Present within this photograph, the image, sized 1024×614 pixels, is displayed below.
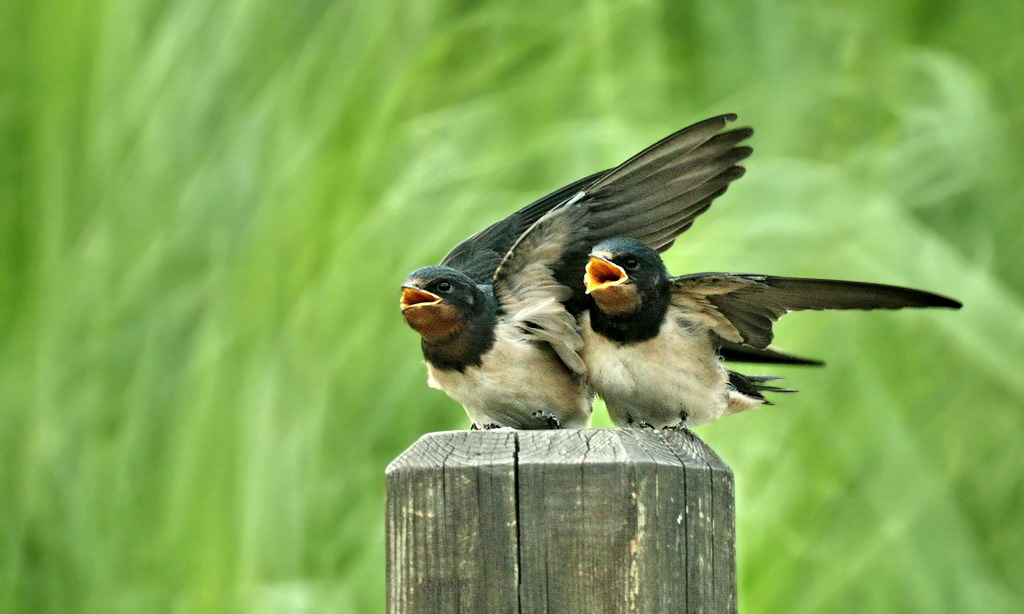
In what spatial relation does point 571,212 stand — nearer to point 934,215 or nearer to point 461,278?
point 461,278

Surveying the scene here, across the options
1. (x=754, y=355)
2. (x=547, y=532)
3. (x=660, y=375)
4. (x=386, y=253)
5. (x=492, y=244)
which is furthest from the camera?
(x=386, y=253)

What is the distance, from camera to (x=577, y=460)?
4.56ft

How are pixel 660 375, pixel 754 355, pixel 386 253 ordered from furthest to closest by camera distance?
pixel 386 253
pixel 754 355
pixel 660 375

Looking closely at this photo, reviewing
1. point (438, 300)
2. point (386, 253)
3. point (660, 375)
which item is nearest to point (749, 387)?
point (660, 375)

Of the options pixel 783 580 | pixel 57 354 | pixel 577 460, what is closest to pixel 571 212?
pixel 577 460

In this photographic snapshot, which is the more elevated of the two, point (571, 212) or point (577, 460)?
point (571, 212)

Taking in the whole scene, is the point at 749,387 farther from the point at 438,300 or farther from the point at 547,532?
the point at 547,532

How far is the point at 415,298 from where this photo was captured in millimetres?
2479

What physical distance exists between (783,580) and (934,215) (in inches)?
46.0

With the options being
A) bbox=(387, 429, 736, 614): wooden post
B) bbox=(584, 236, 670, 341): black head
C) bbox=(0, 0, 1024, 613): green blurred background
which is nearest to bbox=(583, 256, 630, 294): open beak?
bbox=(584, 236, 670, 341): black head

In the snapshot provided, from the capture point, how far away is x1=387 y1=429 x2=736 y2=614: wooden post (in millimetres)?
1363

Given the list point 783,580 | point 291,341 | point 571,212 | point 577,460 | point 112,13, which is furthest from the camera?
point 112,13

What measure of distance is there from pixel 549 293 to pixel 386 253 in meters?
1.04

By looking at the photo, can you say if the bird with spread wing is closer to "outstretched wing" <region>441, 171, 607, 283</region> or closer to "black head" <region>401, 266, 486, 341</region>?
"black head" <region>401, 266, 486, 341</region>
